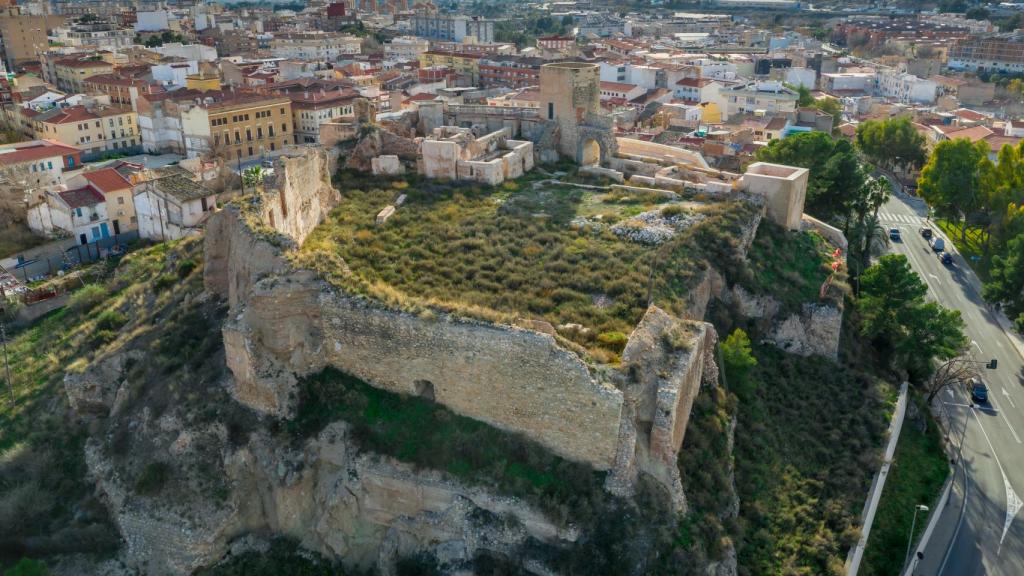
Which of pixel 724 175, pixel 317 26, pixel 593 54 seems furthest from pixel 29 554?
pixel 317 26

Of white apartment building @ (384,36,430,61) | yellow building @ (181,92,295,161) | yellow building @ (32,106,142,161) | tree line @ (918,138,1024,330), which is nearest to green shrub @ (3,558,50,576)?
tree line @ (918,138,1024,330)

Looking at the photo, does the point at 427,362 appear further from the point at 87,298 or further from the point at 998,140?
the point at 998,140

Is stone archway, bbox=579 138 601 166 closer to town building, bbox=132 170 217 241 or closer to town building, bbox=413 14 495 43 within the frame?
town building, bbox=132 170 217 241

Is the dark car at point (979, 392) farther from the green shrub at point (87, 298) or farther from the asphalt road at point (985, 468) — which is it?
the green shrub at point (87, 298)

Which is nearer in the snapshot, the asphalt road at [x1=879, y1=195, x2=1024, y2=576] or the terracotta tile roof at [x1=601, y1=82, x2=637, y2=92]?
the asphalt road at [x1=879, y1=195, x2=1024, y2=576]

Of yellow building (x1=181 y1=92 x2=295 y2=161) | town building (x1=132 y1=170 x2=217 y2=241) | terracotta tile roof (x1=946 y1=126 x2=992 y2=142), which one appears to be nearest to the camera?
town building (x1=132 y1=170 x2=217 y2=241)

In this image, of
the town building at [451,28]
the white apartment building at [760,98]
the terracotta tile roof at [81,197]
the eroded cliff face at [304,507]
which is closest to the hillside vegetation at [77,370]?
the eroded cliff face at [304,507]

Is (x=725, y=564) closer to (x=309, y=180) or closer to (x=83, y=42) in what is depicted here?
(x=309, y=180)
